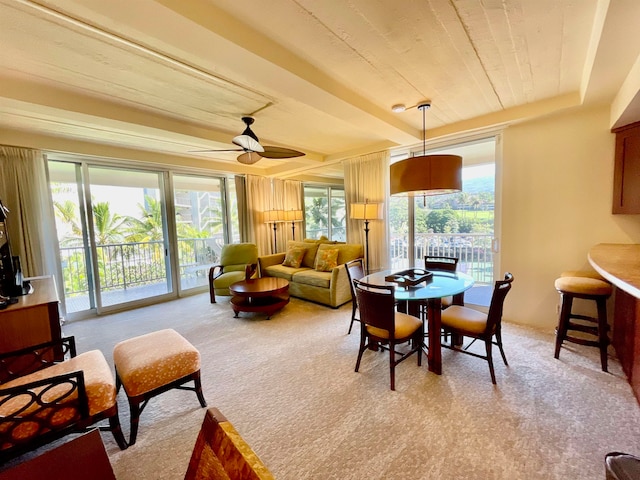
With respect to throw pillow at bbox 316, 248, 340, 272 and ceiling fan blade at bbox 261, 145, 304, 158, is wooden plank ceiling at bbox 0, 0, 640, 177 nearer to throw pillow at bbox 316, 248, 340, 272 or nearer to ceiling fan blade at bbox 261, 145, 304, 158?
ceiling fan blade at bbox 261, 145, 304, 158

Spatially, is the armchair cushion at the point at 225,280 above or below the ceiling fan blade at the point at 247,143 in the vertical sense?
below

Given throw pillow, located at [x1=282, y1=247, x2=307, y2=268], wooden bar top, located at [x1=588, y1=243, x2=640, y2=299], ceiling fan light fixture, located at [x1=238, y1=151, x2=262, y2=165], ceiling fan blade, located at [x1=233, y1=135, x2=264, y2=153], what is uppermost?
ceiling fan blade, located at [x1=233, y1=135, x2=264, y2=153]

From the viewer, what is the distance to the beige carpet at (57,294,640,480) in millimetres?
1526

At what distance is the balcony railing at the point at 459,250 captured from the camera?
14.3ft

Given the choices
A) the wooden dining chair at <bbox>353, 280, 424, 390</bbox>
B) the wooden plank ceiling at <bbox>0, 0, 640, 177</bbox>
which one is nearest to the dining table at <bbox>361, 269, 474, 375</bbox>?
the wooden dining chair at <bbox>353, 280, 424, 390</bbox>

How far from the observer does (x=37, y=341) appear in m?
2.00

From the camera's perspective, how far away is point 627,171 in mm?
2471

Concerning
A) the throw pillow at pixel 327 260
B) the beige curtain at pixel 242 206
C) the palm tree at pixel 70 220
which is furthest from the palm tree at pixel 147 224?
the throw pillow at pixel 327 260

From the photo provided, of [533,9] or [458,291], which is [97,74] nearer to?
[533,9]

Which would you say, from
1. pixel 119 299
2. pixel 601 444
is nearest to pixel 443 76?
pixel 601 444

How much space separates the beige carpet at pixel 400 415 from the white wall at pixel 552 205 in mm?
711

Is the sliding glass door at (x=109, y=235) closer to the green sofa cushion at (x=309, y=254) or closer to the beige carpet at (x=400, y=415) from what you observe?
the beige carpet at (x=400, y=415)

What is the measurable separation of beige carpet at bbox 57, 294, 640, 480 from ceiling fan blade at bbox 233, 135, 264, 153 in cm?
217

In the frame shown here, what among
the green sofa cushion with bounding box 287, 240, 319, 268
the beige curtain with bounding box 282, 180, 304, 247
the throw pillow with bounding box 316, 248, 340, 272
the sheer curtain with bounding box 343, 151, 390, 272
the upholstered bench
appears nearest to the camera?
the upholstered bench
